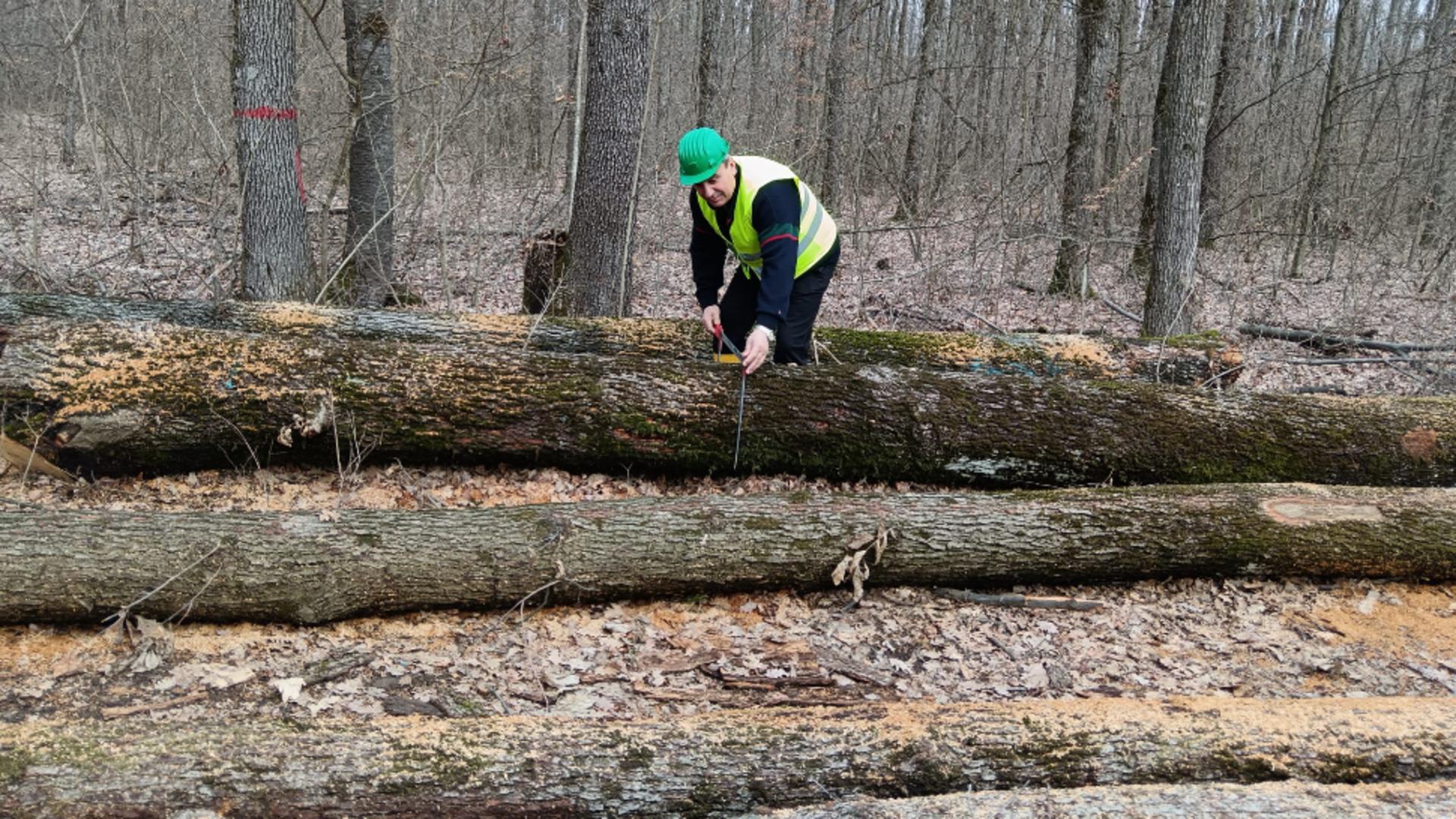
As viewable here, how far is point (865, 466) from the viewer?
4.91 m

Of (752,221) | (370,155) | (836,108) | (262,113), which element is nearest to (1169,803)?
(752,221)

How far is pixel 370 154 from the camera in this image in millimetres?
8539

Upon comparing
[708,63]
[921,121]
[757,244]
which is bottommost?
[757,244]

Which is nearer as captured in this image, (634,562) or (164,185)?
(634,562)

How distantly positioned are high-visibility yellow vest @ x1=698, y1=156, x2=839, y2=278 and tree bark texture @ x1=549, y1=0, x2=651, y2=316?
7.91 feet

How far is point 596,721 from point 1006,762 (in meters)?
1.24

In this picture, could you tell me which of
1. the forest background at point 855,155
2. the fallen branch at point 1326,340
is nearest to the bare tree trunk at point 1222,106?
the forest background at point 855,155

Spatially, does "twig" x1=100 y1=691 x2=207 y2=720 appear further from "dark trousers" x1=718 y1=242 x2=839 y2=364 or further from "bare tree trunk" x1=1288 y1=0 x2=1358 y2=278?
"bare tree trunk" x1=1288 y1=0 x2=1358 y2=278

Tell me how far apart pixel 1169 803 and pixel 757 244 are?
319 centimetres

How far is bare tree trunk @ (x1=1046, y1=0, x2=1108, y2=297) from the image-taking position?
1077cm

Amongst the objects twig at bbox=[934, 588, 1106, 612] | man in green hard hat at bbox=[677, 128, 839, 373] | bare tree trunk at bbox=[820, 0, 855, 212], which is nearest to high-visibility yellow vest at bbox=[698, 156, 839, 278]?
man in green hard hat at bbox=[677, 128, 839, 373]

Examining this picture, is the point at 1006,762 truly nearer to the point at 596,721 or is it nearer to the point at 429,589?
the point at 596,721

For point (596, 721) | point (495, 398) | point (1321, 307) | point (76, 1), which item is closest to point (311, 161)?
point (76, 1)

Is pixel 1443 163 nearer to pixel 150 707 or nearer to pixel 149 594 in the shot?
pixel 149 594
